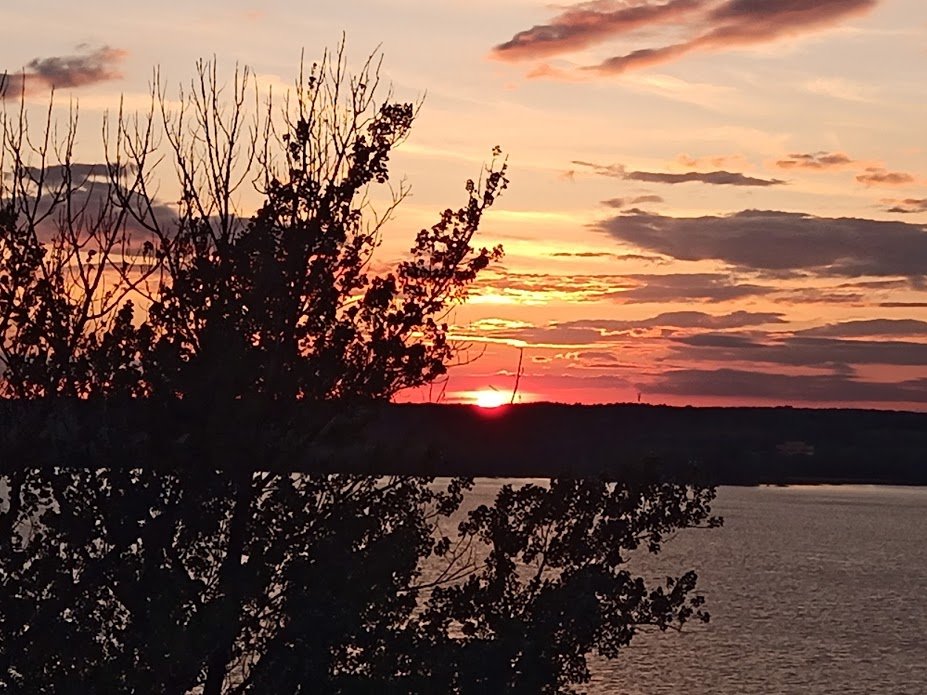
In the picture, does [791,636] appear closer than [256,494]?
No

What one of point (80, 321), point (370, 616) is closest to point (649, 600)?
point (370, 616)

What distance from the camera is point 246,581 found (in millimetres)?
16562

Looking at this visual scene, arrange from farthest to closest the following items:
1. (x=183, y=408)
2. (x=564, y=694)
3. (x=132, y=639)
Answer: (x=564, y=694) → (x=183, y=408) → (x=132, y=639)

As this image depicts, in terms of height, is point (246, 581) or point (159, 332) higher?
point (159, 332)

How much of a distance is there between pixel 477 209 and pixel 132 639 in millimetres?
7734

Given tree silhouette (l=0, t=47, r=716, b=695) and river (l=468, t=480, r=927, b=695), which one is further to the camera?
river (l=468, t=480, r=927, b=695)

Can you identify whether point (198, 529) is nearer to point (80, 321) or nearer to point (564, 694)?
point (80, 321)

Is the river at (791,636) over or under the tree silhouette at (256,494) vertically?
under

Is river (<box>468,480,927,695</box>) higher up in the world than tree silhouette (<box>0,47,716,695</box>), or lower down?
lower down

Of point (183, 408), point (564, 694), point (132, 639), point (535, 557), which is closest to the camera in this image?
point (132, 639)

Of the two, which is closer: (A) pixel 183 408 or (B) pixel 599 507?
(A) pixel 183 408

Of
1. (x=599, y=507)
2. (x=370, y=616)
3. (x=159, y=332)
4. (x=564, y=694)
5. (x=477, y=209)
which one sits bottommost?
(x=564, y=694)

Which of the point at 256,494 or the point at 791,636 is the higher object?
the point at 256,494

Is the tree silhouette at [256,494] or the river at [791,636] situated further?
the river at [791,636]
